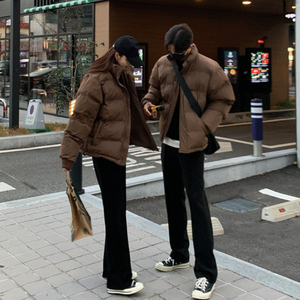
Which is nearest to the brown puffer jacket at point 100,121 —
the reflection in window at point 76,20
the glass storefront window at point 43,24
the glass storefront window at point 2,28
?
the reflection in window at point 76,20

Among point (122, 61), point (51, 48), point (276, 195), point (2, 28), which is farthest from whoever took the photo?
point (2, 28)

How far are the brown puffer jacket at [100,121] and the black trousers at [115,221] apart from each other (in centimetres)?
12

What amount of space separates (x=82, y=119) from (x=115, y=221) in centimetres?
79

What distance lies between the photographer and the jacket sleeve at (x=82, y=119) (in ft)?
11.9

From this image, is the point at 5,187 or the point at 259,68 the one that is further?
the point at 259,68

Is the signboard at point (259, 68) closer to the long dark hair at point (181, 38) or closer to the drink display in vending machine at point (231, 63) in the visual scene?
the drink display in vending machine at point (231, 63)

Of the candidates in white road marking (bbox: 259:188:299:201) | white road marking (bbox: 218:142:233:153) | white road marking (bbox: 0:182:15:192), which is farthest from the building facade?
white road marking (bbox: 259:188:299:201)

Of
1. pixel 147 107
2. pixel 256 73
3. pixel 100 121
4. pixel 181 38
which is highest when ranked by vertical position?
pixel 256 73

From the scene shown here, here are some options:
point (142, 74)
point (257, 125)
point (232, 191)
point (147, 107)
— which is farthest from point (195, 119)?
point (142, 74)

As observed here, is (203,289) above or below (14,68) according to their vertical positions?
below

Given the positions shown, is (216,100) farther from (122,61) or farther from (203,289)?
(203,289)

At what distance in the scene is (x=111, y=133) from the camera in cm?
371

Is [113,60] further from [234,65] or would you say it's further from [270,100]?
[270,100]

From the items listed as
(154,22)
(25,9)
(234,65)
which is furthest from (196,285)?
(25,9)
